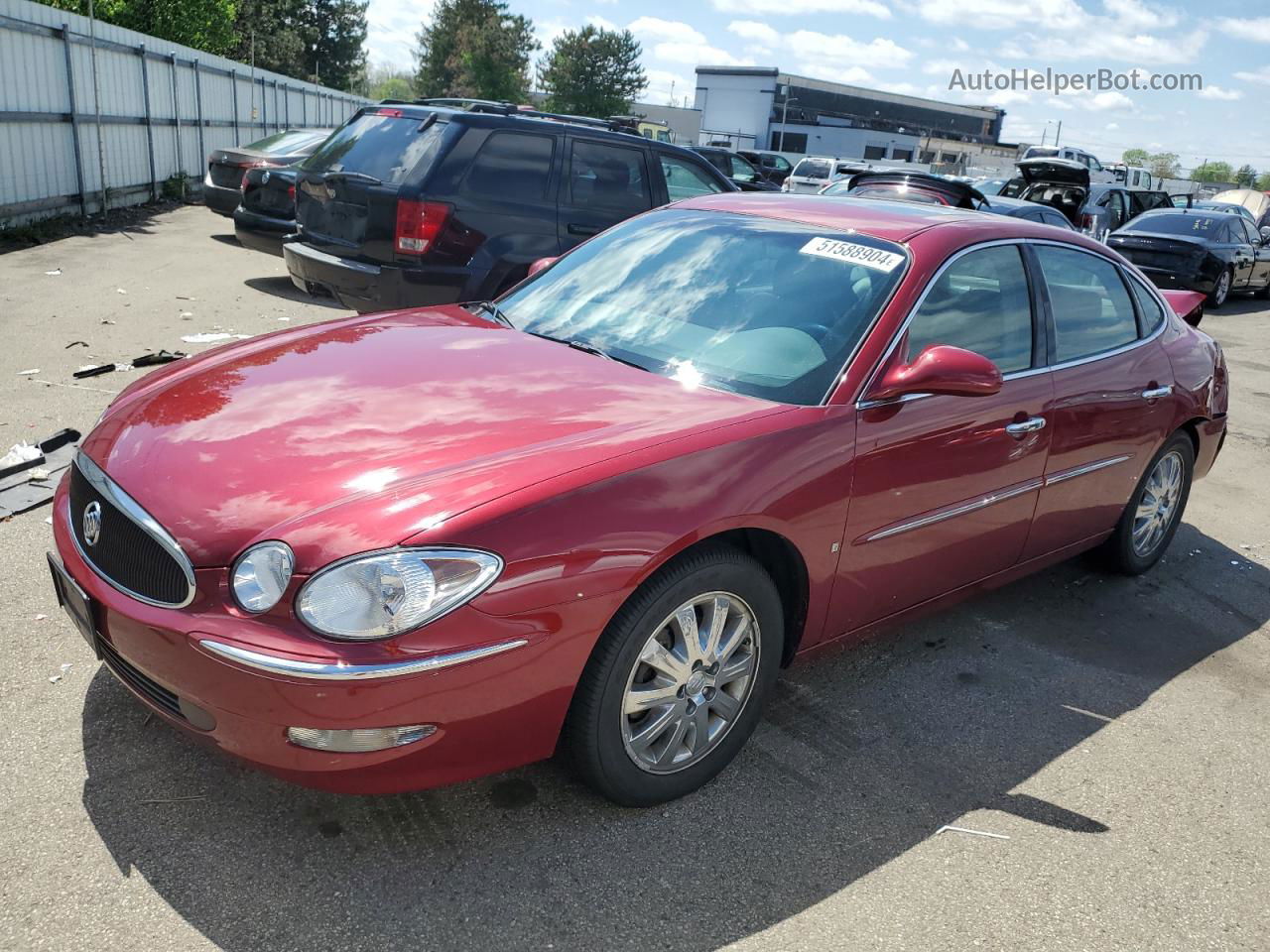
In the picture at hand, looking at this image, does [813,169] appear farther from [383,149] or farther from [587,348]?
[587,348]

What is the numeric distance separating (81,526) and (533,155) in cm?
513

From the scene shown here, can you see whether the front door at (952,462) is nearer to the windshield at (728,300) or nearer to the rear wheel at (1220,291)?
the windshield at (728,300)

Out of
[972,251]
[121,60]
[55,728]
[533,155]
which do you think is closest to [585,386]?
[972,251]

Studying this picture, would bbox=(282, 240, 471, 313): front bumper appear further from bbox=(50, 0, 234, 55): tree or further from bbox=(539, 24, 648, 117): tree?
bbox=(539, 24, 648, 117): tree

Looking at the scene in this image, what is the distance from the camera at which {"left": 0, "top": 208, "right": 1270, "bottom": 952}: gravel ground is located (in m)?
2.46

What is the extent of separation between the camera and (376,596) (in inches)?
91.4

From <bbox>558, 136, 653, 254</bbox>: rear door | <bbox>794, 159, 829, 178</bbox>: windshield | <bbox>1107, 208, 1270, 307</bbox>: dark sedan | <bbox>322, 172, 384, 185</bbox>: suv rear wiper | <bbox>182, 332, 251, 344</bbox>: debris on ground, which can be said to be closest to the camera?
<bbox>322, 172, 384, 185</bbox>: suv rear wiper

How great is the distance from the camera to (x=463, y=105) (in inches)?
335

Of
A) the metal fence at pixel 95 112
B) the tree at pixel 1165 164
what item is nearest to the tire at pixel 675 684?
the metal fence at pixel 95 112

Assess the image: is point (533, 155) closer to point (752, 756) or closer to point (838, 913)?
point (752, 756)

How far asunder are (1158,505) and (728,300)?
2704 millimetres

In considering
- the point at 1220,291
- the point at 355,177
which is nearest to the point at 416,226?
the point at 355,177

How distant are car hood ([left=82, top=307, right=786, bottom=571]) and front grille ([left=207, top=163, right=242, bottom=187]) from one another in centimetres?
934

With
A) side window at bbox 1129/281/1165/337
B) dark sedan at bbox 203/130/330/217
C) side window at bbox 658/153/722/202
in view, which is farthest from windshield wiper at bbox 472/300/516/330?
dark sedan at bbox 203/130/330/217
